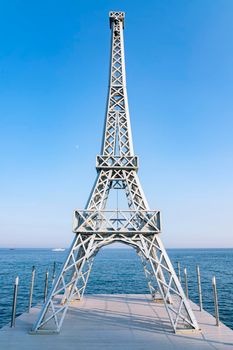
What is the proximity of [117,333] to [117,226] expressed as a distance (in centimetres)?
602

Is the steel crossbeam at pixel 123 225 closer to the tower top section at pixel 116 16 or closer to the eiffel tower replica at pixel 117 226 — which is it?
the eiffel tower replica at pixel 117 226

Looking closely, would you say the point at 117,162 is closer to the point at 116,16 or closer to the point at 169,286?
the point at 169,286

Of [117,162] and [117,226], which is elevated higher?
[117,162]

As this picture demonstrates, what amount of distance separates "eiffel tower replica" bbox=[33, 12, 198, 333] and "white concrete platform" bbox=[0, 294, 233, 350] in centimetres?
82

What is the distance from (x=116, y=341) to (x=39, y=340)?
12.3 feet

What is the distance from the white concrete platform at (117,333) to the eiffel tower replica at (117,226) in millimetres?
817

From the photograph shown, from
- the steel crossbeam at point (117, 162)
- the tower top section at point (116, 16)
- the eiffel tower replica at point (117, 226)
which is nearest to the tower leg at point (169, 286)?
the eiffel tower replica at point (117, 226)

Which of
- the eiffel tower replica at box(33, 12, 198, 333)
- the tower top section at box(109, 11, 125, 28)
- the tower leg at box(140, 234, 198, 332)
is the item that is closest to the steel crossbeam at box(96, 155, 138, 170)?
the eiffel tower replica at box(33, 12, 198, 333)

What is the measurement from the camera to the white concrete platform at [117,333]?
11.5 meters

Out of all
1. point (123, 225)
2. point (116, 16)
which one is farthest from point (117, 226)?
point (116, 16)

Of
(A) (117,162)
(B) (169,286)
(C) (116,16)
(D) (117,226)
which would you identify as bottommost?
(B) (169,286)

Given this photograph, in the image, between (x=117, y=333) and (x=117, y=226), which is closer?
(x=117, y=333)

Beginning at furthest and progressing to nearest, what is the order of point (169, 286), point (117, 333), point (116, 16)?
point (116, 16), point (169, 286), point (117, 333)

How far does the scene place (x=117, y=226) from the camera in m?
16.6
